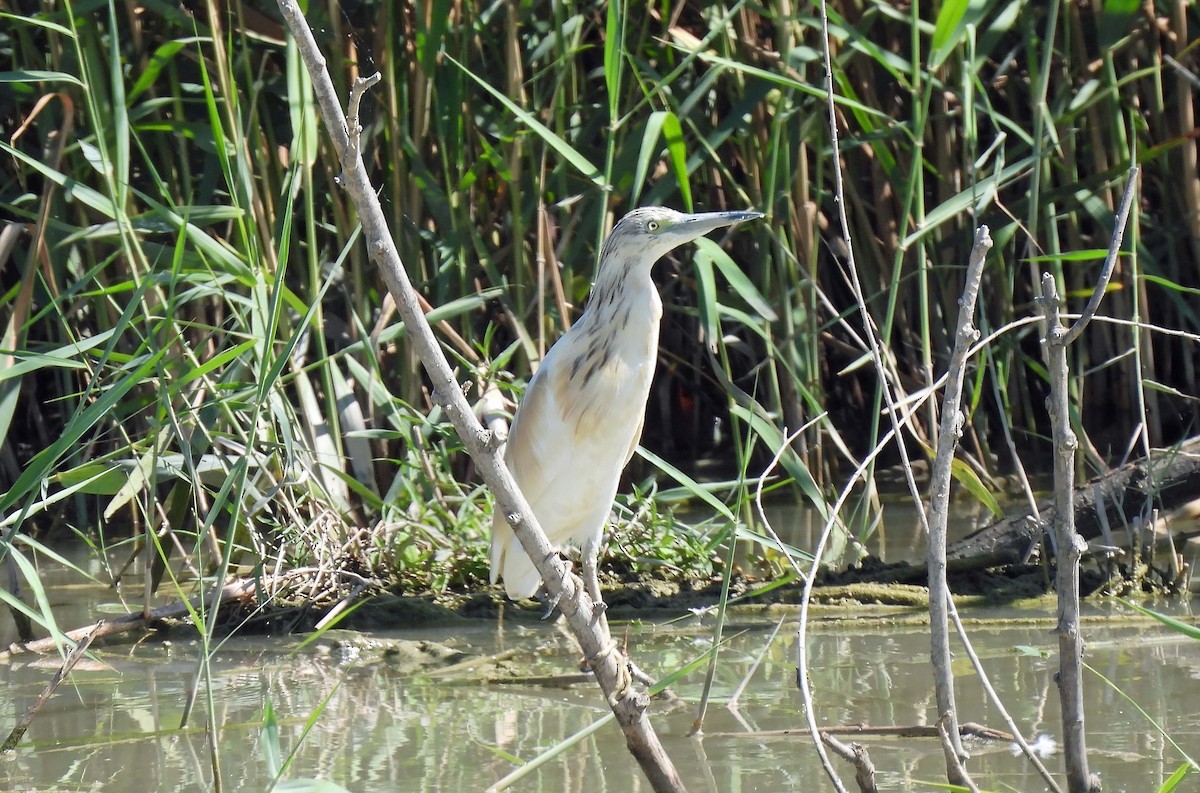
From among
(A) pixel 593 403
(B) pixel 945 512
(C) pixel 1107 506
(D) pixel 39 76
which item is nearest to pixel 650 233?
(A) pixel 593 403

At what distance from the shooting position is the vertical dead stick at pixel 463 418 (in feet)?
5.74

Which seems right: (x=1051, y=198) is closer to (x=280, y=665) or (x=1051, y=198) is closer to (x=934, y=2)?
(x=934, y=2)

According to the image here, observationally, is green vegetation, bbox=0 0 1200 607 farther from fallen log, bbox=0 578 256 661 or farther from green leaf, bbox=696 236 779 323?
fallen log, bbox=0 578 256 661

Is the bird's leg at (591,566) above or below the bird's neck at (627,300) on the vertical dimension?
below

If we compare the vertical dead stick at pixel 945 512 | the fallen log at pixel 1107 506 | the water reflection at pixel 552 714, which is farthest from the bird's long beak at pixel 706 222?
the fallen log at pixel 1107 506

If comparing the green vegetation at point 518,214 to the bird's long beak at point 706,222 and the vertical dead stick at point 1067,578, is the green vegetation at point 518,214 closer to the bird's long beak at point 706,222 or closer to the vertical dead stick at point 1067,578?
the bird's long beak at point 706,222

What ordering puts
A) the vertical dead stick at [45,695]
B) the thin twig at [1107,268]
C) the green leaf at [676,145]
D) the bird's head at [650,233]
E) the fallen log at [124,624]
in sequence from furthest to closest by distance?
the green leaf at [676,145]
the fallen log at [124,624]
the bird's head at [650,233]
the vertical dead stick at [45,695]
the thin twig at [1107,268]

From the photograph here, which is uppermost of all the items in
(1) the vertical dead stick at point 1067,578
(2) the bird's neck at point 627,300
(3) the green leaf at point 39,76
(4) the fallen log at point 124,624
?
(3) the green leaf at point 39,76

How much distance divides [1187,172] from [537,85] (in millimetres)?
2248

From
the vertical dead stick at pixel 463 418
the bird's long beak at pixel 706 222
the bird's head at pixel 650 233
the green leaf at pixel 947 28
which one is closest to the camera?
the vertical dead stick at pixel 463 418

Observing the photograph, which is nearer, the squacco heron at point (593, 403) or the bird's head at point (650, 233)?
the bird's head at point (650, 233)

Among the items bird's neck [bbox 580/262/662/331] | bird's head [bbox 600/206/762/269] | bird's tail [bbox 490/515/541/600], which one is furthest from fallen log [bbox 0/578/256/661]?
bird's head [bbox 600/206/762/269]

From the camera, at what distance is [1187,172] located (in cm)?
461

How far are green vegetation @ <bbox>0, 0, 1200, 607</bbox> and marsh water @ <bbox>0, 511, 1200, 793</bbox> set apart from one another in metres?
0.41
